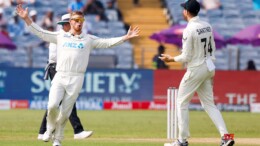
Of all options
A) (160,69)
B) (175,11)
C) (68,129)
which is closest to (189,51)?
(68,129)

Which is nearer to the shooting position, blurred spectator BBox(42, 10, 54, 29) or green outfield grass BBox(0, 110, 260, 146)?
green outfield grass BBox(0, 110, 260, 146)

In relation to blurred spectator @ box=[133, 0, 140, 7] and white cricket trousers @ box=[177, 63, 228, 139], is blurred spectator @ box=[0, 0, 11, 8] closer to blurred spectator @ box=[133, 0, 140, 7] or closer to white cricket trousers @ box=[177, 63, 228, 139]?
blurred spectator @ box=[133, 0, 140, 7]

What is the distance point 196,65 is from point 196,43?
1.26ft

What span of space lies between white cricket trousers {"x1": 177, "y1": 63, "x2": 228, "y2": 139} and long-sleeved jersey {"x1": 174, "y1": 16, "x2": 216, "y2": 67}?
16 cm

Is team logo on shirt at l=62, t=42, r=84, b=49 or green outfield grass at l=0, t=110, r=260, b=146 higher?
team logo on shirt at l=62, t=42, r=84, b=49

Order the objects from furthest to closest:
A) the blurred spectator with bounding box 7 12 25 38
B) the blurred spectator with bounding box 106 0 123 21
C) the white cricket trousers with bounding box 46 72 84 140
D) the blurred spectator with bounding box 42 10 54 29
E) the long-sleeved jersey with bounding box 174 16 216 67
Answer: the blurred spectator with bounding box 106 0 123 21, the blurred spectator with bounding box 7 12 25 38, the blurred spectator with bounding box 42 10 54 29, the long-sleeved jersey with bounding box 174 16 216 67, the white cricket trousers with bounding box 46 72 84 140

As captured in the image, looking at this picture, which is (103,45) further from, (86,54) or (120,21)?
(120,21)

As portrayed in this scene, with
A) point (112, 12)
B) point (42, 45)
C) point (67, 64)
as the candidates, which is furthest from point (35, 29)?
point (112, 12)

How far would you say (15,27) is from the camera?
128ft

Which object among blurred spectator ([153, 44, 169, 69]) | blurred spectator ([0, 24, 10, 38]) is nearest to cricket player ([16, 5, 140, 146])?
blurred spectator ([153, 44, 169, 69])

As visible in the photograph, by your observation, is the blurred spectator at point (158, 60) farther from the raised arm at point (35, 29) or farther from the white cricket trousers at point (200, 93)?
the raised arm at point (35, 29)

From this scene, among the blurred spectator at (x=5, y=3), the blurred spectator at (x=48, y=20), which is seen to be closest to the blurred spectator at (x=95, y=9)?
the blurred spectator at (x=48, y=20)

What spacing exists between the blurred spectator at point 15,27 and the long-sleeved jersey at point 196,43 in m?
22.7

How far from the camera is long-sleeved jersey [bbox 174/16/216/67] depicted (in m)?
16.6
